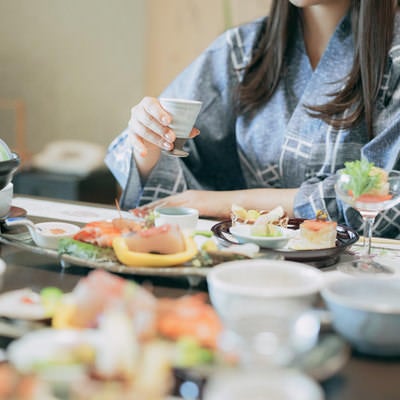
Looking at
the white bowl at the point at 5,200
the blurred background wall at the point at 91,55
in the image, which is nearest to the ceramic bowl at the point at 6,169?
the white bowl at the point at 5,200

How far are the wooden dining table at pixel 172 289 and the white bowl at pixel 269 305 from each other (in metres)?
0.06

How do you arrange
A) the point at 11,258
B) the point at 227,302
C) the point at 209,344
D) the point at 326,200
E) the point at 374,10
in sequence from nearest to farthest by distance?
the point at 209,344
the point at 227,302
the point at 11,258
the point at 326,200
the point at 374,10

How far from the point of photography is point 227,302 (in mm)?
792

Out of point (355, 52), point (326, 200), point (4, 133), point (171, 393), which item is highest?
point (355, 52)

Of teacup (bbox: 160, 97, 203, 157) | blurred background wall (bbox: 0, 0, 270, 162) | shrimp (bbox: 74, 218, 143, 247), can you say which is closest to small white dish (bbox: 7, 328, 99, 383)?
shrimp (bbox: 74, 218, 143, 247)

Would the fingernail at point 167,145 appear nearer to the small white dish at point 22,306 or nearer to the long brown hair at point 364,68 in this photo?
the long brown hair at point 364,68

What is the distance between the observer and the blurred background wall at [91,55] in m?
3.88

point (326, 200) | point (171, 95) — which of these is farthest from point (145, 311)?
point (171, 95)

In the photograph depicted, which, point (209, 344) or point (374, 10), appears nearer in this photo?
point (209, 344)

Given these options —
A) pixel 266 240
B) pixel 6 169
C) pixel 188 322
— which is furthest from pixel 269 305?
pixel 6 169

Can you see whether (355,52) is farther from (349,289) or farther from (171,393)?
(171,393)

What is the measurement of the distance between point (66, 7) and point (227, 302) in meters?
3.43

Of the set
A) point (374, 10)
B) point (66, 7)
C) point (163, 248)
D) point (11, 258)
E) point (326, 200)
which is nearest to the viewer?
point (163, 248)

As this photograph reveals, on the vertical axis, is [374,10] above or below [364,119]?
above
